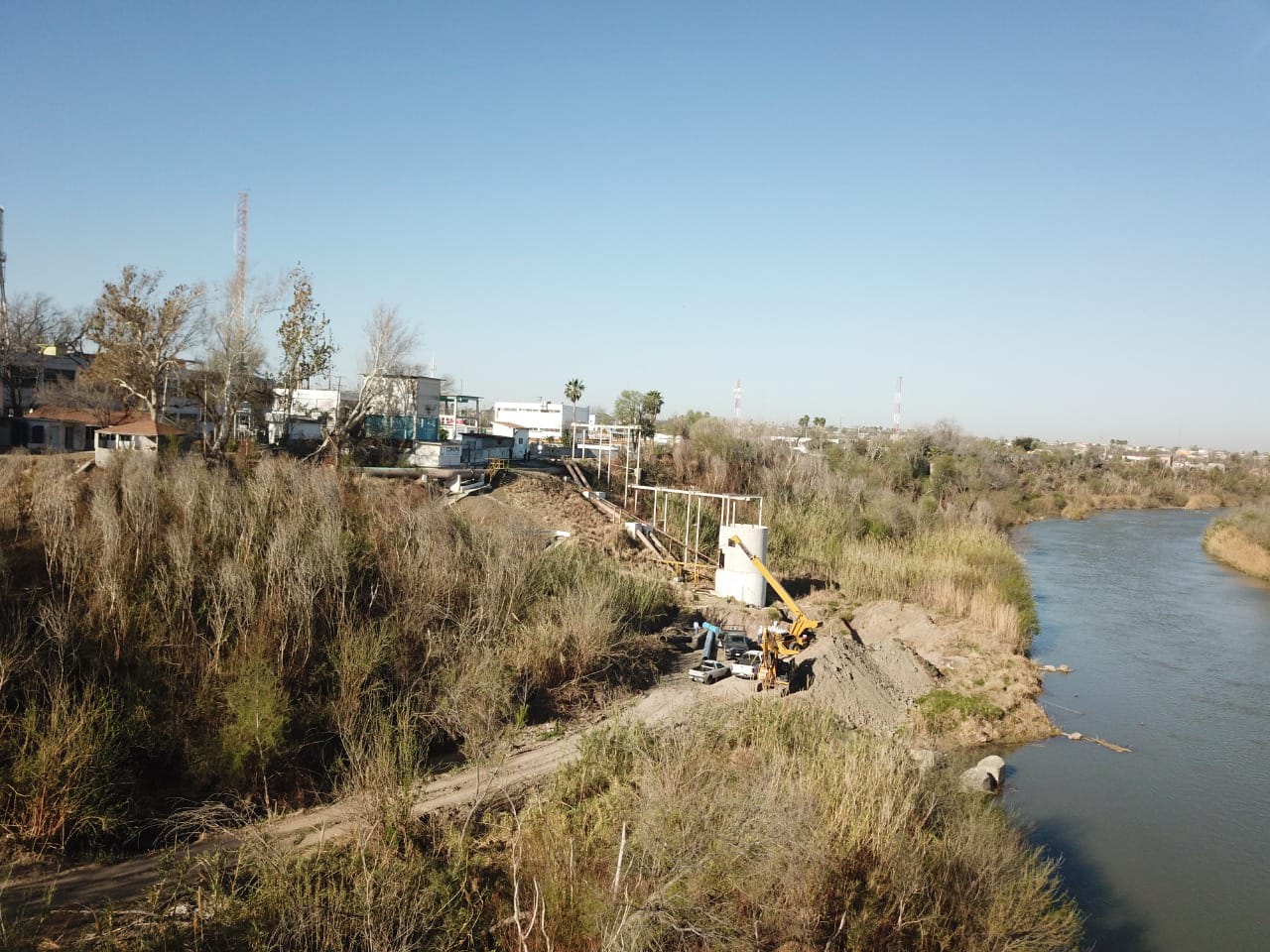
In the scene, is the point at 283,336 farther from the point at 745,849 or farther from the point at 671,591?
the point at 745,849

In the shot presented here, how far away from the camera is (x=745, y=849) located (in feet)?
23.5

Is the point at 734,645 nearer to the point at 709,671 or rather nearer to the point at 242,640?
the point at 709,671

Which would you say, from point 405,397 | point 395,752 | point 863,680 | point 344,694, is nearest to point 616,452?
point 405,397

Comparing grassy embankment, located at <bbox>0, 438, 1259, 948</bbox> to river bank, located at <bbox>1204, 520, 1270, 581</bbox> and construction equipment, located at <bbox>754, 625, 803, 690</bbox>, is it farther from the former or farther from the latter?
river bank, located at <bbox>1204, 520, 1270, 581</bbox>

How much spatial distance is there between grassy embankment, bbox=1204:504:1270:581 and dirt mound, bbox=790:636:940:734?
25.5 metres

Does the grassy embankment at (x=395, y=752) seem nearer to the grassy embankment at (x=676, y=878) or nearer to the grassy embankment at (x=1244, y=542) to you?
the grassy embankment at (x=676, y=878)

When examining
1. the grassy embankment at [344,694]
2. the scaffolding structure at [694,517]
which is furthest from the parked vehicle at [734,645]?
the scaffolding structure at [694,517]

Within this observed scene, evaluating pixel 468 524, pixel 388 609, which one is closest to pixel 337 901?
pixel 388 609

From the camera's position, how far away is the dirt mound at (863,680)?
14.5m

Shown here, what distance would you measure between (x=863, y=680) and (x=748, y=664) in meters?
2.15

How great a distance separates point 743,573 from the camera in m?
21.3

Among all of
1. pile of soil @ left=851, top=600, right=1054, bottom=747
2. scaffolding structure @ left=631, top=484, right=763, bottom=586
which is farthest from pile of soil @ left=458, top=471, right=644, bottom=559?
pile of soil @ left=851, top=600, right=1054, bottom=747

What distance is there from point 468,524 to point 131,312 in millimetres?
17003

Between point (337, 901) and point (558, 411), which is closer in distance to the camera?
point (337, 901)
